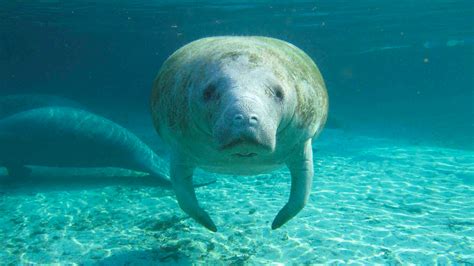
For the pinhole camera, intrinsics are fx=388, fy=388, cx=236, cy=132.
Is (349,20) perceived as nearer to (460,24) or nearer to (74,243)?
(460,24)

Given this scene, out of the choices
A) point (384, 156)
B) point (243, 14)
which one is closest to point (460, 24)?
point (243, 14)

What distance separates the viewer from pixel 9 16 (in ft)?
84.1

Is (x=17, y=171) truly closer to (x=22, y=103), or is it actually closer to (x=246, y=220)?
(x=22, y=103)

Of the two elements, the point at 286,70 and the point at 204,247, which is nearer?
the point at 286,70

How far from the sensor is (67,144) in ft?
30.6

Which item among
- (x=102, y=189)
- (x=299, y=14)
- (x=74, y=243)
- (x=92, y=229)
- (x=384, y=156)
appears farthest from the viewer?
(x=299, y=14)

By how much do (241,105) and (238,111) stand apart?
0.06m

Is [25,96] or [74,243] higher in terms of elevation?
[25,96]

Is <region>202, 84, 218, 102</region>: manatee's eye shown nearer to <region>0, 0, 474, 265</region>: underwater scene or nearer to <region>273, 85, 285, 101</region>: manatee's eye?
<region>0, 0, 474, 265</region>: underwater scene

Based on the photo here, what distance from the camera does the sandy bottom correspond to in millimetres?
5398

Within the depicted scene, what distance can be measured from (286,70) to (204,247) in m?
3.19

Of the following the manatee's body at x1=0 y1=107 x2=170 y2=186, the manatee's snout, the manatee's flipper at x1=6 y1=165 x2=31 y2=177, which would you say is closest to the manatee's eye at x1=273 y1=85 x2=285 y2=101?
the manatee's snout

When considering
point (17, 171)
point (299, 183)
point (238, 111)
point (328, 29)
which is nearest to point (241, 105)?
point (238, 111)

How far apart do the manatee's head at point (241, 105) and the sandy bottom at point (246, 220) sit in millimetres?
→ 2781
